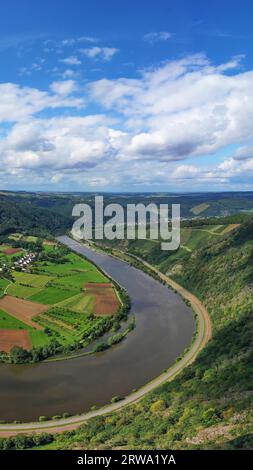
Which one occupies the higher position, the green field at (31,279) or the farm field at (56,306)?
the green field at (31,279)

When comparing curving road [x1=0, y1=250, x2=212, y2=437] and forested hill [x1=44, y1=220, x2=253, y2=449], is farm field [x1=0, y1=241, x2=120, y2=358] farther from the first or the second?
forested hill [x1=44, y1=220, x2=253, y2=449]

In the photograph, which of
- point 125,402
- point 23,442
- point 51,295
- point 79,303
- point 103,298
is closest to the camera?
point 23,442

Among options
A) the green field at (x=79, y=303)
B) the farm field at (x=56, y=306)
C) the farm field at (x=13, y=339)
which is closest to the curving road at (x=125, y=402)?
the farm field at (x=56, y=306)

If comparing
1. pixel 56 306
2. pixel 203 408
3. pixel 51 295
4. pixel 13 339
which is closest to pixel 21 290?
pixel 51 295

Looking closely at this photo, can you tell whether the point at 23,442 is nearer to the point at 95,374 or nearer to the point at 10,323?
the point at 95,374

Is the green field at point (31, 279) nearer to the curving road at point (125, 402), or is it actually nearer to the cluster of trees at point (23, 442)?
the curving road at point (125, 402)
